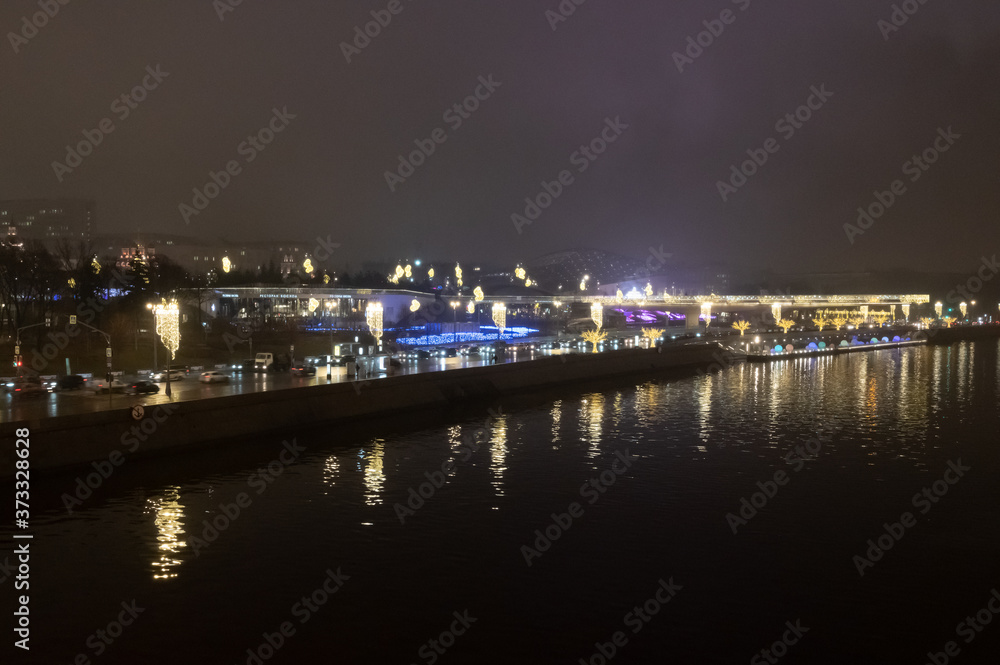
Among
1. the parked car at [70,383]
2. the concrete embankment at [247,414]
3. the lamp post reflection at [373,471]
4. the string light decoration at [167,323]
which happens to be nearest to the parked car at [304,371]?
the concrete embankment at [247,414]

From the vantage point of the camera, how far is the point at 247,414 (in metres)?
24.2

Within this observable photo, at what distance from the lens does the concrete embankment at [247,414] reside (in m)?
19.1

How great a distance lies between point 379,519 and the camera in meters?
16.3

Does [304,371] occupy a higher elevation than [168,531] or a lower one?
higher

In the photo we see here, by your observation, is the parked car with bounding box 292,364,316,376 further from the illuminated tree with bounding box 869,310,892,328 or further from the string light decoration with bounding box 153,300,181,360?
the illuminated tree with bounding box 869,310,892,328

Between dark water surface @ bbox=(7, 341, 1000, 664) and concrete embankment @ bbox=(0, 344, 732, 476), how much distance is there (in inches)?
24.8

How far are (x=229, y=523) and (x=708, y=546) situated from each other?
29.7ft

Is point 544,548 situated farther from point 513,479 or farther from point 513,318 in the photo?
point 513,318

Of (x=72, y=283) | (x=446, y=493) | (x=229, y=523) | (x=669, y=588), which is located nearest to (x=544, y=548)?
(x=669, y=588)

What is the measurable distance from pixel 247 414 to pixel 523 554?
500 inches

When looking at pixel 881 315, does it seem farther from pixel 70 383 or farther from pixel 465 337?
pixel 70 383

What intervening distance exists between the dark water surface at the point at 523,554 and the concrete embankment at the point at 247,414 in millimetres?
630

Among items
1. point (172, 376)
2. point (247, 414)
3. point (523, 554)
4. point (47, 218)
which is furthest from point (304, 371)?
point (47, 218)

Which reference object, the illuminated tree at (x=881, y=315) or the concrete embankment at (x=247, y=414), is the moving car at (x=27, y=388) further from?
the illuminated tree at (x=881, y=315)
